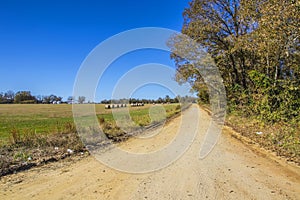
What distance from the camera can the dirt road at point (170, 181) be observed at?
357 cm

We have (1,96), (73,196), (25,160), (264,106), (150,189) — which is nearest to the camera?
(73,196)

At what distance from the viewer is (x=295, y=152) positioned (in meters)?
6.05

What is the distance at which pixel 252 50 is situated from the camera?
472 inches

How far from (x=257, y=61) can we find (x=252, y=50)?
12.6ft

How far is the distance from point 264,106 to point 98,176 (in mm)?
9690

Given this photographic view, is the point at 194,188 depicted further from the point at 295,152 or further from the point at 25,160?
the point at 25,160

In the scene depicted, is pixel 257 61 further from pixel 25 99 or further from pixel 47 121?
pixel 25 99

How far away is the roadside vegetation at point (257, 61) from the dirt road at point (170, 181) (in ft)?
Result: 5.73

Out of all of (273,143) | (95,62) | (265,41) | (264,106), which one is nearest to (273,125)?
(264,106)

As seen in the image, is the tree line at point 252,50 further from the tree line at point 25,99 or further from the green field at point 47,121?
the tree line at point 25,99

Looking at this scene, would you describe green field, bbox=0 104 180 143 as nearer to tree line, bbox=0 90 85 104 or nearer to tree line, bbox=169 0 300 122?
tree line, bbox=169 0 300 122

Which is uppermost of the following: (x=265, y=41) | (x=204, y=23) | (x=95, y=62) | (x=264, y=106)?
(x=204, y=23)

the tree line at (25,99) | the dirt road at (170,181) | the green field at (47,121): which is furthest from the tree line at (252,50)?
the tree line at (25,99)

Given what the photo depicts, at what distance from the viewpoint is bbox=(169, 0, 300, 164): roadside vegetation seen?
7750 mm
